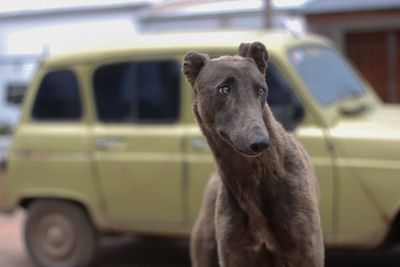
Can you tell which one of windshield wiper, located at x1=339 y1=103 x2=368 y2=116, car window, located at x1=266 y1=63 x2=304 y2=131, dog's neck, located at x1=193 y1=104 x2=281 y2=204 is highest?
dog's neck, located at x1=193 y1=104 x2=281 y2=204

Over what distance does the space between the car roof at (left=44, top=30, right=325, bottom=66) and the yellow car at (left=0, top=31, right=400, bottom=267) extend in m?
0.01

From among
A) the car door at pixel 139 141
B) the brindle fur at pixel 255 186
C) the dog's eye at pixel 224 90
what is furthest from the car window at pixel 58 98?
the dog's eye at pixel 224 90

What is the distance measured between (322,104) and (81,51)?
91.5 inches

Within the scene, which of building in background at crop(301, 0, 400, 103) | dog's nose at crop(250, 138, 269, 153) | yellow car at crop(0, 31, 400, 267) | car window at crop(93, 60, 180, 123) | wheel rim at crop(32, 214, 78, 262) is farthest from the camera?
building in background at crop(301, 0, 400, 103)

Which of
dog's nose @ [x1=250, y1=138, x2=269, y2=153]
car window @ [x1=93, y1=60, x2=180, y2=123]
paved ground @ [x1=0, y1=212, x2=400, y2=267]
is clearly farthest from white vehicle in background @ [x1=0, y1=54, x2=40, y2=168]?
dog's nose @ [x1=250, y1=138, x2=269, y2=153]

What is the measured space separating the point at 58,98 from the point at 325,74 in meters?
2.42

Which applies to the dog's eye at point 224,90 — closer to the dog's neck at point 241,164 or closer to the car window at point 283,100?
the dog's neck at point 241,164

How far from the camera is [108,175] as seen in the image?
7.10 m

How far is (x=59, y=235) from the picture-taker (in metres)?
7.62

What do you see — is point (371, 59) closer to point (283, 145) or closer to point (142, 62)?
point (142, 62)

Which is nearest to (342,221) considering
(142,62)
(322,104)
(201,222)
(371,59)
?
(322,104)

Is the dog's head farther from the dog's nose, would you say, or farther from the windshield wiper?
the windshield wiper

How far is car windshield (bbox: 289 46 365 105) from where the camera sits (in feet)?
21.2

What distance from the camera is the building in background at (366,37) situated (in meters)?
11.6
